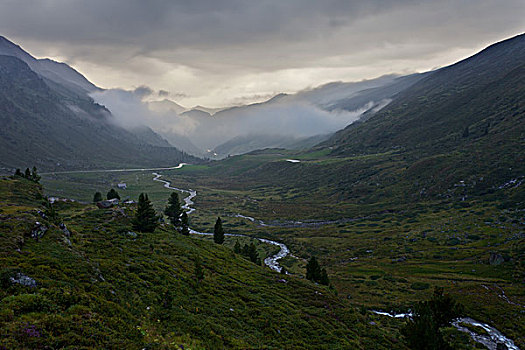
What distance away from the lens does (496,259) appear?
70.2 meters

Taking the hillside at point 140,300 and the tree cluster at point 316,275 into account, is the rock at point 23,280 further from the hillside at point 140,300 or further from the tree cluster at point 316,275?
the tree cluster at point 316,275

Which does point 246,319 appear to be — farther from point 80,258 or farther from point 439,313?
point 439,313

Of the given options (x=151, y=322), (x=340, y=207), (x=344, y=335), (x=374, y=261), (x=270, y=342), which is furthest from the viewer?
(x=340, y=207)

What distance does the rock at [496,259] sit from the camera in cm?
6949

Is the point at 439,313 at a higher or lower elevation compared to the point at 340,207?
higher

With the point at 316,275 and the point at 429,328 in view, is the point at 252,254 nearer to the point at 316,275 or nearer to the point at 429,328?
the point at 316,275

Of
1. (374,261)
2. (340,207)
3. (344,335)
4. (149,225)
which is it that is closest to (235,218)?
(340,207)

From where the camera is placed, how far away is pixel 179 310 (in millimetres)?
25328

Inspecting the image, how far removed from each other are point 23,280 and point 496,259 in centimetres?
9335

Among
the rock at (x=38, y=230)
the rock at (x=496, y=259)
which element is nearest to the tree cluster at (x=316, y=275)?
the rock at (x=496, y=259)

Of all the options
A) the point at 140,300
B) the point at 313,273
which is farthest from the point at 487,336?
the point at 140,300

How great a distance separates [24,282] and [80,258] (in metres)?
7.13

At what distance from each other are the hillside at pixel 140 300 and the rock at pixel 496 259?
54020 millimetres

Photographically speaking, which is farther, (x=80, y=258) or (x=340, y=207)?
(x=340, y=207)
